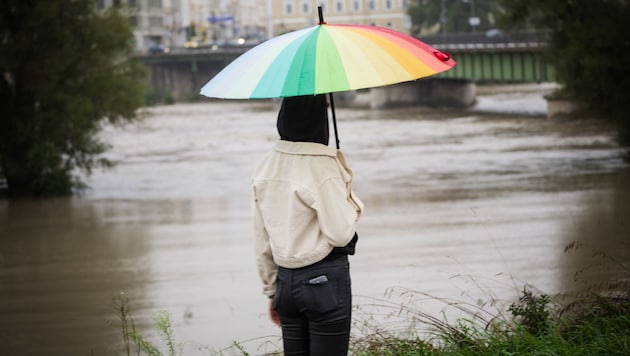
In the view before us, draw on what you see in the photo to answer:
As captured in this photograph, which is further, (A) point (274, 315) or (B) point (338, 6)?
(B) point (338, 6)

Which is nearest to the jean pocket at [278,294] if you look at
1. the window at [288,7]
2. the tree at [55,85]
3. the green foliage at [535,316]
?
the green foliage at [535,316]

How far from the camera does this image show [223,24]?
14125cm

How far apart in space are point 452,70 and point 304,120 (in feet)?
153

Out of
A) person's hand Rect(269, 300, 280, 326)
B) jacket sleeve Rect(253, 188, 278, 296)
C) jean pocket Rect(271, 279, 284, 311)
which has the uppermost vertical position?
jacket sleeve Rect(253, 188, 278, 296)

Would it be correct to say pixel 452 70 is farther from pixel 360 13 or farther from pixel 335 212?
pixel 360 13

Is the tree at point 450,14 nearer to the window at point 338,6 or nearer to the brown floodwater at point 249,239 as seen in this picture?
the window at point 338,6

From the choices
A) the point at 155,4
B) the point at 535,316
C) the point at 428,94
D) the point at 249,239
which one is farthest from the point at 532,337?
the point at 155,4

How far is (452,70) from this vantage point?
166ft

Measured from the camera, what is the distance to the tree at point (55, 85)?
22.9 m

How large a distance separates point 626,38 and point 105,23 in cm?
1119

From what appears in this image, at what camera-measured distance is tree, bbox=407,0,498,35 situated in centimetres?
9281

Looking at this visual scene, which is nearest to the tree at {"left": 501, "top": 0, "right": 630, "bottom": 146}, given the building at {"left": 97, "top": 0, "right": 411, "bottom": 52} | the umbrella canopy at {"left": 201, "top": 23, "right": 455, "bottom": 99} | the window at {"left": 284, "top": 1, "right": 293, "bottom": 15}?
the umbrella canopy at {"left": 201, "top": 23, "right": 455, "bottom": 99}

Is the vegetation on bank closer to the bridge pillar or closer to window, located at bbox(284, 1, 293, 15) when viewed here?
the bridge pillar

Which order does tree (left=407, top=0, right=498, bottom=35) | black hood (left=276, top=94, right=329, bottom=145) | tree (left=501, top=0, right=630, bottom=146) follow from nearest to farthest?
black hood (left=276, top=94, right=329, bottom=145) → tree (left=501, top=0, right=630, bottom=146) → tree (left=407, top=0, right=498, bottom=35)
